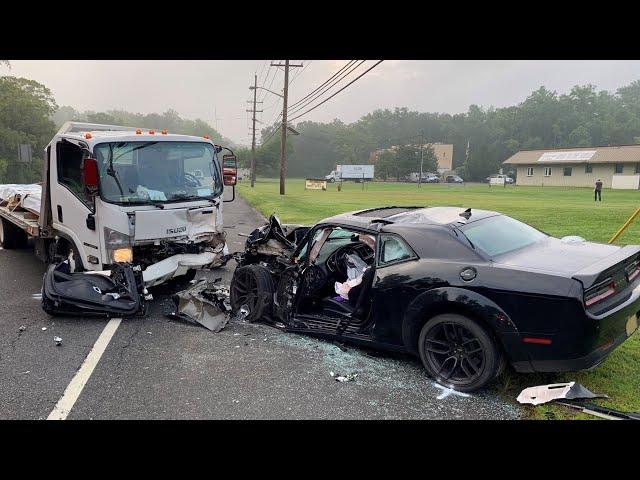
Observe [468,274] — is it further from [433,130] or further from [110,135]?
[433,130]

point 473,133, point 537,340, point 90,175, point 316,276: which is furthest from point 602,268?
point 473,133

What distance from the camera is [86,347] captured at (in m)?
5.46

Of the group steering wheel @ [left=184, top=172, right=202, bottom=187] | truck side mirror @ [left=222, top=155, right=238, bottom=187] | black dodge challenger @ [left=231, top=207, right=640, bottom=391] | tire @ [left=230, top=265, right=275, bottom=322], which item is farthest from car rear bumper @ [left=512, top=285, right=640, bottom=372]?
truck side mirror @ [left=222, top=155, right=238, bottom=187]

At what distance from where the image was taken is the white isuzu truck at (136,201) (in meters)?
6.82

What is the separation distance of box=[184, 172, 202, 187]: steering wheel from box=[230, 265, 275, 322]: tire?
2097 mm

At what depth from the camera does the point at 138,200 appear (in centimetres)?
704

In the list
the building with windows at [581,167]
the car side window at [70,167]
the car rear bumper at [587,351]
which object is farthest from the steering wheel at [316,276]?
the building with windows at [581,167]

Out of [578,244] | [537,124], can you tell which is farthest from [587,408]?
[537,124]

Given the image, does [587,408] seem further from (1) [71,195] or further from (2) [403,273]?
(1) [71,195]

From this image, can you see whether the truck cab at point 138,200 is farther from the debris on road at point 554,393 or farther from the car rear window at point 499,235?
the debris on road at point 554,393

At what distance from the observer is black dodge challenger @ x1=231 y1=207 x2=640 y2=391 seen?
3.81 m

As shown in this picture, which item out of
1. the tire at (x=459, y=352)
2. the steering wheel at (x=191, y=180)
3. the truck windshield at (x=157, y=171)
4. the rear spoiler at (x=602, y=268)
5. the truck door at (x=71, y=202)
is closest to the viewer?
the rear spoiler at (x=602, y=268)

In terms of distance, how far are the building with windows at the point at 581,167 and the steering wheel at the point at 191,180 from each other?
54.3 meters

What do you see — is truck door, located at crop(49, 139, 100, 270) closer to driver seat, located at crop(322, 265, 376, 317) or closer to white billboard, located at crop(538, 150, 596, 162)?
driver seat, located at crop(322, 265, 376, 317)
